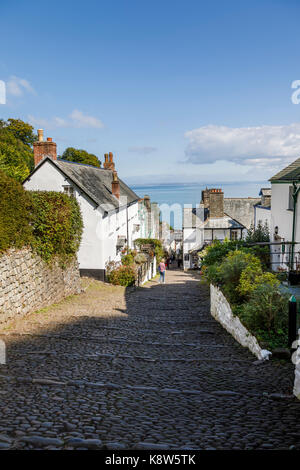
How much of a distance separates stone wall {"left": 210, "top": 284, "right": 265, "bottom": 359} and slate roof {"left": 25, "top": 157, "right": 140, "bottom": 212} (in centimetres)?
1223

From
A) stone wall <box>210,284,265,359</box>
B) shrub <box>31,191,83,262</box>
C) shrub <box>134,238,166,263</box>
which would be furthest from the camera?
shrub <box>134,238,166,263</box>

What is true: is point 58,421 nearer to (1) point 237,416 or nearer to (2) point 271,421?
(1) point 237,416

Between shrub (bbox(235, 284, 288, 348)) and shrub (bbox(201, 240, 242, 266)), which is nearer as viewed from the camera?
shrub (bbox(235, 284, 288, 348))

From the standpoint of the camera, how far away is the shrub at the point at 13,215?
10.2 meters

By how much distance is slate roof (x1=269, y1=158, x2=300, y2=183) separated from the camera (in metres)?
15.0

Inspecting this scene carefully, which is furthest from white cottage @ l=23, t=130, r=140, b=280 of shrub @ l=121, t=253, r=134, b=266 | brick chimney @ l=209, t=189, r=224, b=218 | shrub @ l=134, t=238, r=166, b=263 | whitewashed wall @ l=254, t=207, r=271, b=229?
brick chimney @ l=209, t=189, r=224, b=218

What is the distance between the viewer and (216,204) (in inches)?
1593

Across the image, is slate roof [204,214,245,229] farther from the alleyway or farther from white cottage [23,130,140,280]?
the alleyway

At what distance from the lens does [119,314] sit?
41.1ft

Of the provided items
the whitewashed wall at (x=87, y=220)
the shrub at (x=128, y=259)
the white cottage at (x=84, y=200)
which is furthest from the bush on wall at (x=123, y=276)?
the shrub at (x=128, y=259)

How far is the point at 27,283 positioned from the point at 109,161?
82.5 feet

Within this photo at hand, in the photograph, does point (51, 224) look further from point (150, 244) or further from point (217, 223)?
point (217, 223)

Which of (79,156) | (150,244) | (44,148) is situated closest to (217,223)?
(150,244)

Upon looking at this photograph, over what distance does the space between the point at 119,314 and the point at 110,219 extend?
42.9ft
